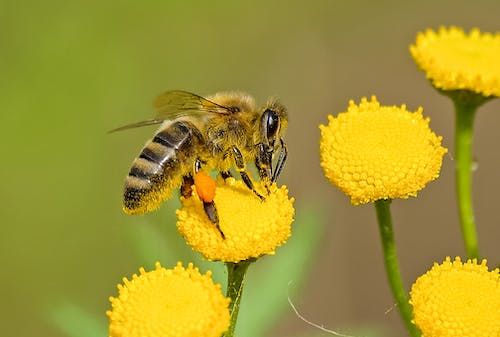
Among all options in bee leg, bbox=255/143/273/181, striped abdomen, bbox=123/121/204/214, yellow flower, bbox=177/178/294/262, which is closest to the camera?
yellow flower, bbox=177/178/294/262

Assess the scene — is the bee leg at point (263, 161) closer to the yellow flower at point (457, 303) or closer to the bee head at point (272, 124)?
the bee head at point (272, 124)

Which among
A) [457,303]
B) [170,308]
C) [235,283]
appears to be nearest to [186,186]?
[235,283]

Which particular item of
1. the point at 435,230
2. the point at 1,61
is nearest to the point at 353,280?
the point at 435,230

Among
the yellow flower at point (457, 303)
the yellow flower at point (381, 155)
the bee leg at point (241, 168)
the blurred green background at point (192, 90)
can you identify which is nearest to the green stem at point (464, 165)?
the yellow flower at point (381, 155)

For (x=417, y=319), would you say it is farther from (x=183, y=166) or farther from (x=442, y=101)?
(x=442, y=101)

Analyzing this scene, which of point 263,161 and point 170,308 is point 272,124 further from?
point 170,308

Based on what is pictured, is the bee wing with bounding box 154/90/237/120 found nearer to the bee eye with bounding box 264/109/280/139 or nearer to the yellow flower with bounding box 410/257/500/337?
the bee eye with bounding box 264/109/280/139

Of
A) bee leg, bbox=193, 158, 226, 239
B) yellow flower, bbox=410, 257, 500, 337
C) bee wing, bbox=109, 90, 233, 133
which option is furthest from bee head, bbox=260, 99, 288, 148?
yellow flower, bbox=410, 257, 500, 337
